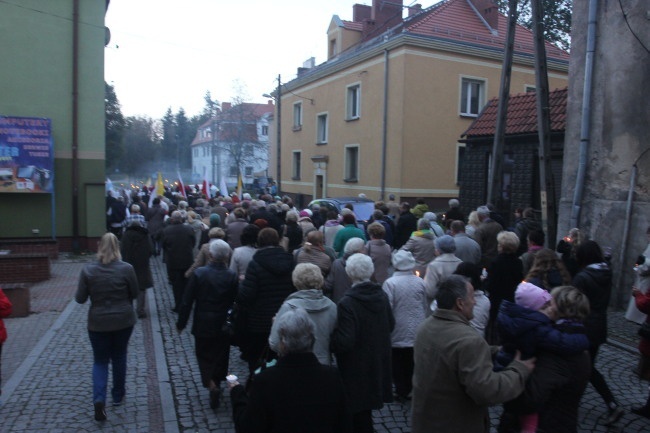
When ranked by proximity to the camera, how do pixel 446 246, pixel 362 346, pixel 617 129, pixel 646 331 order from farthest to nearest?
pixel 617 129
pixel 446 246
pixel 646 331
pixel 362 346

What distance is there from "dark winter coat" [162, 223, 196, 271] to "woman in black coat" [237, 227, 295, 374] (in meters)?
4.08

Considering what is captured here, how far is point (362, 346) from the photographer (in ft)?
13.9

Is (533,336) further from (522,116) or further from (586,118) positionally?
(522,116)

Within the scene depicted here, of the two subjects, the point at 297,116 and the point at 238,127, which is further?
the point at 238,127

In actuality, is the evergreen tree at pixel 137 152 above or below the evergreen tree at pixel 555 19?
below

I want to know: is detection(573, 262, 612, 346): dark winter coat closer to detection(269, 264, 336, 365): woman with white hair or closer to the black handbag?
the black handbag

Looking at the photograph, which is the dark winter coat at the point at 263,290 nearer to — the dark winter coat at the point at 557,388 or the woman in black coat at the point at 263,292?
the woman in black coat at the point at 263,292

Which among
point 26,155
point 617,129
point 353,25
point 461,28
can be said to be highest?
point 353,25

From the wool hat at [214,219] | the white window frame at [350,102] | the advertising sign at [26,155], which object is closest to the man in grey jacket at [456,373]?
the wool hat at [214,219]

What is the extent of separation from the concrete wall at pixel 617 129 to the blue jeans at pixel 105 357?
8.46 m

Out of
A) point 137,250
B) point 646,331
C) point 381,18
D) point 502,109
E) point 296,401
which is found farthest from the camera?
point 381,18

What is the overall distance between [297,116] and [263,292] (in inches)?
1195

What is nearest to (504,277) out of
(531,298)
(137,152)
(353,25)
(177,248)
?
(531,298)

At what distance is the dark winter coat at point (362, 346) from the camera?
413 centimetres
